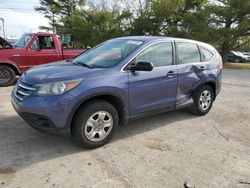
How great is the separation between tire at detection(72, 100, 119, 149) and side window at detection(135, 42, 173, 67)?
3.25 ft

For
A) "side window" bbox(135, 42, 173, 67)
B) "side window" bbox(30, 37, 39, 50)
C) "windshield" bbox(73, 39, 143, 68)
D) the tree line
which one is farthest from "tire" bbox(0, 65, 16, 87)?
the tree line

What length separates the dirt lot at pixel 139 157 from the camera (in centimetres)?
340

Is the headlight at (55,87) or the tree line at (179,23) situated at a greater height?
the tree line at (179,23)

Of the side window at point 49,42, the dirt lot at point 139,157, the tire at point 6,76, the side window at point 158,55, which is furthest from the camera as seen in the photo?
the side window at point 49,42

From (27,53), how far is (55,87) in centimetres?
609

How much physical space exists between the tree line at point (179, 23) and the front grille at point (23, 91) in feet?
63.5

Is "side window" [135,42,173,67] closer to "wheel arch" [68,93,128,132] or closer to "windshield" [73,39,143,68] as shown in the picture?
"windshield" [73,39,143,68]

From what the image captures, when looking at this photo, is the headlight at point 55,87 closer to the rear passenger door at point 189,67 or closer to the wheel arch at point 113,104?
the wheel arch at point 113,104

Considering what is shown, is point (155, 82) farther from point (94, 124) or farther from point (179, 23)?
point (179, 23)

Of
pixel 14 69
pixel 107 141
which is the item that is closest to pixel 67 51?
pixel 14 69

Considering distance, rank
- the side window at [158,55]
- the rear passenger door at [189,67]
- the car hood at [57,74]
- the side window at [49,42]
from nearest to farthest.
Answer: the car hood at [57,74] < the side window at [158,55] < the rear passenger door at [189,67] < the side window at [49,42]

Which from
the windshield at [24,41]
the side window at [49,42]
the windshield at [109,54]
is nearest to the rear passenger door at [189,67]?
the windshield at [109,54]

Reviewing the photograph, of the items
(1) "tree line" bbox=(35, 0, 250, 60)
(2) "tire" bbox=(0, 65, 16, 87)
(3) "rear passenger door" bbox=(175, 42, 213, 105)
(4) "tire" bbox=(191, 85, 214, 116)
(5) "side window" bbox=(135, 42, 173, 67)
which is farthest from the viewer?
(1) "tree line" bbox=(35, 0, 250, 60)

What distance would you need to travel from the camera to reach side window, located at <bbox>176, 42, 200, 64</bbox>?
5.33 meters
